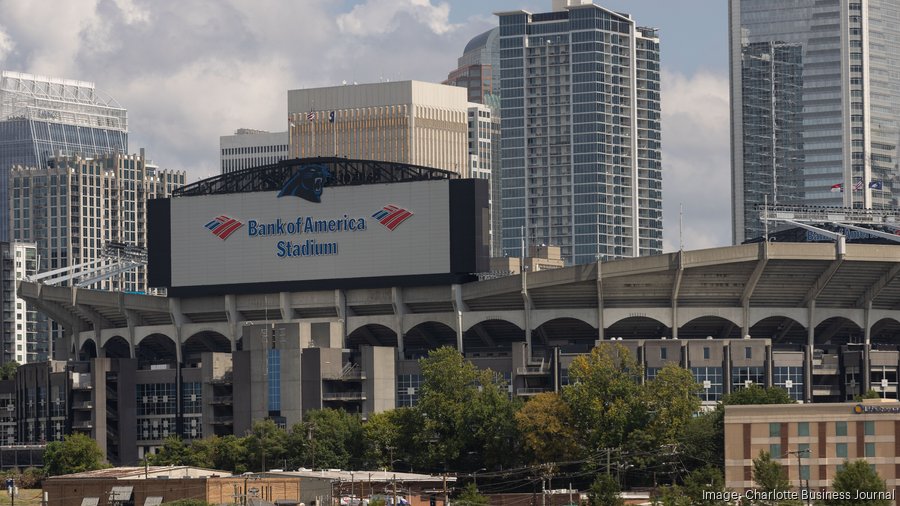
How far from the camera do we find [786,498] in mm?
156125

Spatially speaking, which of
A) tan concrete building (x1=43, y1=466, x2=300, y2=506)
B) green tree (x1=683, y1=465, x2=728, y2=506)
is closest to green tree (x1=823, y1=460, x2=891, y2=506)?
green tree (x1=683, y1=465, x2=728, y2=506)

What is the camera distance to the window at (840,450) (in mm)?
172375

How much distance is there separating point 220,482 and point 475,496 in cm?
2314

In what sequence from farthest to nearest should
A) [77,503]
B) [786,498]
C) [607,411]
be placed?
[607,411], [77,503], [786,498]

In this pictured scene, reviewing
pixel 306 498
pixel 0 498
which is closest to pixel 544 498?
pixel 306 498

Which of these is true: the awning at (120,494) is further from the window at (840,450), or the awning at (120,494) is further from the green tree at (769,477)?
the window at (840,450)

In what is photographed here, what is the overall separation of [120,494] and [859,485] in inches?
2519

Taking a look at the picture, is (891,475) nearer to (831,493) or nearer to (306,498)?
(831,493)

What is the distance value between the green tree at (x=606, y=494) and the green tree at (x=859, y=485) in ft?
62.5

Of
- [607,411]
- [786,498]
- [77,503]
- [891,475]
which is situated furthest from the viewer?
[607,411]

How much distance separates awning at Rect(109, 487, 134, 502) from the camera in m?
179

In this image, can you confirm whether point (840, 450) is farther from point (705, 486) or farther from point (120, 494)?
point (120, 494)

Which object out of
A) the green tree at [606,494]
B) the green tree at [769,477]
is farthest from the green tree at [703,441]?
the green tree at [769,477]

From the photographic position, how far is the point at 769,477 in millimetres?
159375
